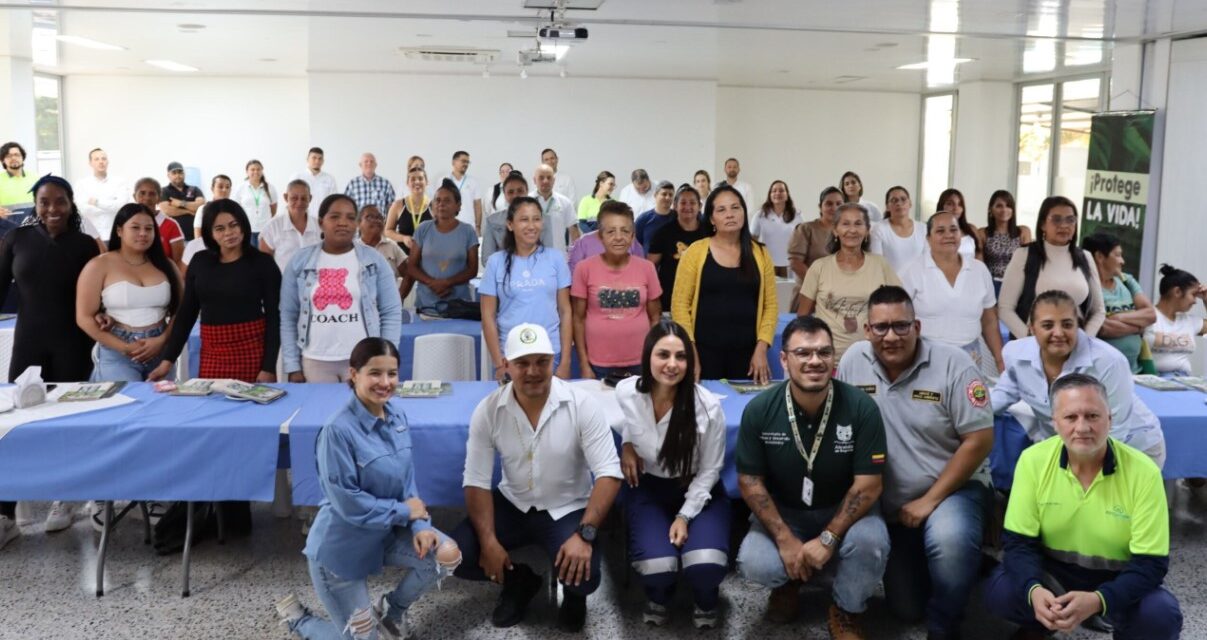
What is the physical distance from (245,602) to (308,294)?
1269 mm

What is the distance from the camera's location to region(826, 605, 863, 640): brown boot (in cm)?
336

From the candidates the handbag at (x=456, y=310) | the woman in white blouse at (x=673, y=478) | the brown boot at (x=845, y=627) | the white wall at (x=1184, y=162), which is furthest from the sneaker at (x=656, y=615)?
the white wall at (x=1184, y=162)

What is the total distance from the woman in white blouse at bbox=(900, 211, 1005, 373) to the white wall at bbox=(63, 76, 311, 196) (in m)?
13.8

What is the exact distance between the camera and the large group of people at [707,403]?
10.1 ft

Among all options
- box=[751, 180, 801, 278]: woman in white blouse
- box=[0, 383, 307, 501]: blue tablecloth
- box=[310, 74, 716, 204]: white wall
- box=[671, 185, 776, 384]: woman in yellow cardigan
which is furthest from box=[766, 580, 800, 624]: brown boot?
box=[310, 74, 716, 204]: white wall

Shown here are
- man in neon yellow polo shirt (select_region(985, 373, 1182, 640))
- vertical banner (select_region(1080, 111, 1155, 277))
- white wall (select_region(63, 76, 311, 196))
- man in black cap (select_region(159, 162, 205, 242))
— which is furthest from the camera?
white wall (select_region(63, 76, 311, 196))

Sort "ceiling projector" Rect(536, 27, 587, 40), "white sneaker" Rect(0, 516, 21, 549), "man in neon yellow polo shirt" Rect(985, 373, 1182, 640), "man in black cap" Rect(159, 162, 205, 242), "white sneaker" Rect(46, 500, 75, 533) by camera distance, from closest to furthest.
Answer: "man in neon yellow polo shirt" Rect(985, 373, 1182, 640)
"white sneaker" Rect(0, 516, 21, 549)
"white sneaker" Rect(46, 500, 75, 533)
"ceiling projector" Rect(536, 27, 587, 40)
"man in black cap" Rect(159, 162, 205, 242)

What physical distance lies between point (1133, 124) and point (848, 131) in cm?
1007

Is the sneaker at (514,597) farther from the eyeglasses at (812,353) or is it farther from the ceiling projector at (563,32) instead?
the ceiling projector at (563,32)

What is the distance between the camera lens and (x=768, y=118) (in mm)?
18062

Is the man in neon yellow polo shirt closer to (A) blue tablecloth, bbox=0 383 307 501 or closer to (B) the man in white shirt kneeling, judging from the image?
(B) the man in white shirt kneeling

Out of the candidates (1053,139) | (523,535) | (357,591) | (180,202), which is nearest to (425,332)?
(523,535)

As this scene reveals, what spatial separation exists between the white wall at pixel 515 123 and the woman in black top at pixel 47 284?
35.7 ft

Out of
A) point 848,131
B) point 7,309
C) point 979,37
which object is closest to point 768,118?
point 848,131
